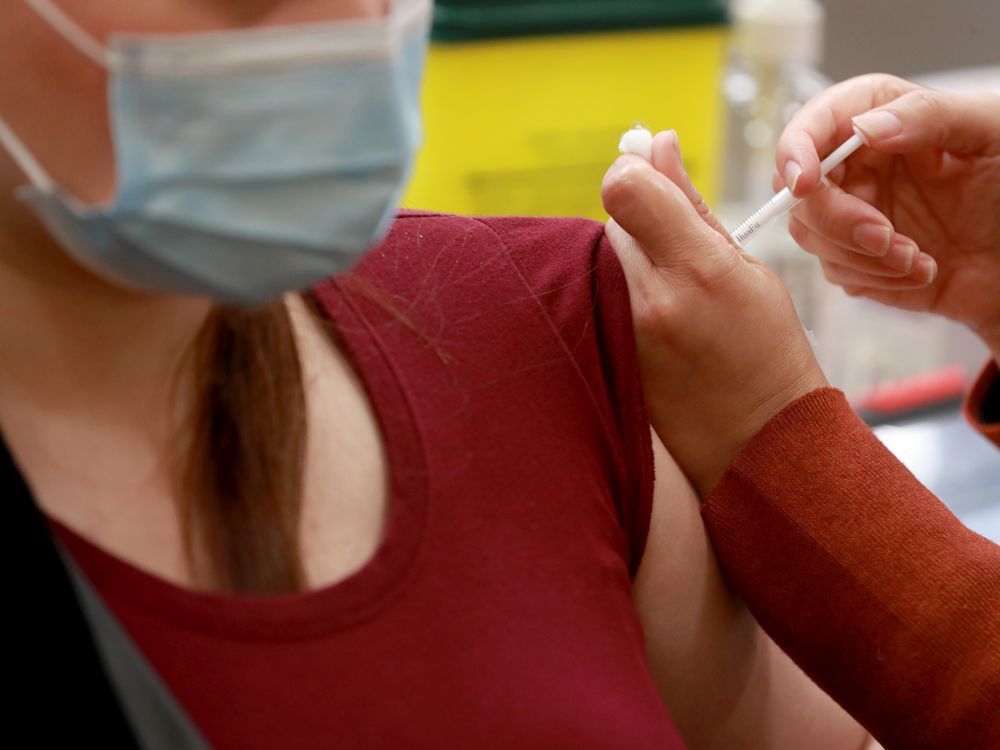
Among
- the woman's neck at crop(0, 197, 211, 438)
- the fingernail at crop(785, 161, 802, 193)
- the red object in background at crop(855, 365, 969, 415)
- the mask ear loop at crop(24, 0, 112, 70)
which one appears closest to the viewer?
the mask ear loop at crop(24, 0, 112, 70)

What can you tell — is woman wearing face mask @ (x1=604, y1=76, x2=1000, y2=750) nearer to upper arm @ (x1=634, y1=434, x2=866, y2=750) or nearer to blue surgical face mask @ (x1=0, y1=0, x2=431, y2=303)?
upper arm @ (x1=634, y1=434, x2=866, y2=750)

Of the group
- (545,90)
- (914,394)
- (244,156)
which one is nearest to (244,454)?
(244,156)

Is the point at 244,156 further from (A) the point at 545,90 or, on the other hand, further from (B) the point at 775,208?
(A) the point at 545,90

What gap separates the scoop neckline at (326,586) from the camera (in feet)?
2.41

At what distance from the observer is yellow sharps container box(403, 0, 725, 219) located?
197cm

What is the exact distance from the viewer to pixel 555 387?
0.92m

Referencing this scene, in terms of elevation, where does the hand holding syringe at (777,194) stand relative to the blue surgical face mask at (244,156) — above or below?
below

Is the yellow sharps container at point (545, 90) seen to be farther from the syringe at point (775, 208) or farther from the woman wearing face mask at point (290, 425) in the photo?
the woman wearing face mask at point (290, 425)

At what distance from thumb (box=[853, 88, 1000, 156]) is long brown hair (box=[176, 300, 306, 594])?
0.57 metres

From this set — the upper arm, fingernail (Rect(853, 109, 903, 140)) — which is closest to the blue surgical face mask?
the upper arm

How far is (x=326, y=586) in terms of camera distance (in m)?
0.76

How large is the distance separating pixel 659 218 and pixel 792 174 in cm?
21

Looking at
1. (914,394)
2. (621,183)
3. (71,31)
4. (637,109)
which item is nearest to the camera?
(71,31)

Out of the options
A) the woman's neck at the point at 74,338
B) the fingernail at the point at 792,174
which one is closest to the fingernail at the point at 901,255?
the fingernail at the point at 792,174
